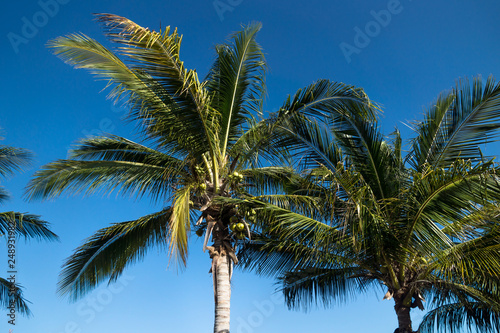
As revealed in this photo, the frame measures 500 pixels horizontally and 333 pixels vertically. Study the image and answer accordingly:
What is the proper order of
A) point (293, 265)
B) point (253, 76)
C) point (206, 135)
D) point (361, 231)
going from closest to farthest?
point (361, 231)
point (206, 135)
point (253, 76)
point (293, 265)

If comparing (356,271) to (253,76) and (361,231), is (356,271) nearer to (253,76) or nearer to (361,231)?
(361,231)

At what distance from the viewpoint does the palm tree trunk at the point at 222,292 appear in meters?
7.84

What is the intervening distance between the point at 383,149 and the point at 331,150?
115cm

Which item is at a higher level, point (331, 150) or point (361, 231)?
point (331, 150)

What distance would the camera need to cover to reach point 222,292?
8094 millimetres

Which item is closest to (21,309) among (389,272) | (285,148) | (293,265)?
(293,265)

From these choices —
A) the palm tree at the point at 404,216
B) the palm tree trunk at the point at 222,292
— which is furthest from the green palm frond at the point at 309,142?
the palm tree trunk at the point at 222,292

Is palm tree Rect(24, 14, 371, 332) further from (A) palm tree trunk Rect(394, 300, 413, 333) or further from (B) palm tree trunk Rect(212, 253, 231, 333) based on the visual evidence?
(A) palm tree trunk Rect(394, 300, 413, 333)

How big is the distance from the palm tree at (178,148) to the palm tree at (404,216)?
0.71 m

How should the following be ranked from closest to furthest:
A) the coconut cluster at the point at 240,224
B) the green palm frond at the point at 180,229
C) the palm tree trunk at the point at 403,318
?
the green palm frond at the point at 180,229 → the coconut cluster at the point at 240,224 → the palm tree trunk at the point at 403,318

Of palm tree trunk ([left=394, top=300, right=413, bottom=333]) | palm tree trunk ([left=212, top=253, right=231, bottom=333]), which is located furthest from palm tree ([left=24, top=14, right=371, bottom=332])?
palm tree trunk ([left=394, top=300, right=413, bottom=333])

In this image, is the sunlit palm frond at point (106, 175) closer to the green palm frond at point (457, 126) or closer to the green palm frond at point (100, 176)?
the green palm frond at point (100, 176)

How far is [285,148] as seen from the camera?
9539mm

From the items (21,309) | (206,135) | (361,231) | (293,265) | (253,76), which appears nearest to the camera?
(361,231)
